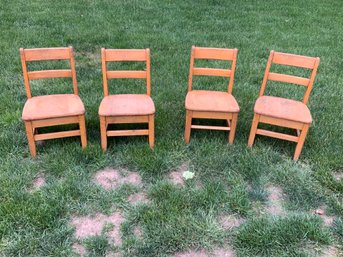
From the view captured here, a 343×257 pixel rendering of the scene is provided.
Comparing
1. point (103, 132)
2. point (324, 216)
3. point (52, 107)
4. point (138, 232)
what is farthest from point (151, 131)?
point (324, 216)

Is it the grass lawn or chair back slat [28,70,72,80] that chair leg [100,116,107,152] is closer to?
the grass lawn

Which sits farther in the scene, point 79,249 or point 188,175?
point 188,175

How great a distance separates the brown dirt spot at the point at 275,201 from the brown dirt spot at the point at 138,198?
3.77 ft

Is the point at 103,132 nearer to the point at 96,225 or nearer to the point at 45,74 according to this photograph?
the point at 45,74

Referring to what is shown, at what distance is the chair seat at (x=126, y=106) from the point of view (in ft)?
11.9

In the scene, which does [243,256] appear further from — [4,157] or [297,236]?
[4,157]

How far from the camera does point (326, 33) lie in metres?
7.36

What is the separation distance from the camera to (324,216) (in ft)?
10.5

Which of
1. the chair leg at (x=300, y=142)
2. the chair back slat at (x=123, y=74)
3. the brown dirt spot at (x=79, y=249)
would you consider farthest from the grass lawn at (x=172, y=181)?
the chair back slat at (x=123, y=74)

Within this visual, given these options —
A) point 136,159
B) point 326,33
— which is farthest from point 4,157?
point 326,33

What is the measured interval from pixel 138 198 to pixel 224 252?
948mm

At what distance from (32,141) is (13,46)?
3.22 metres

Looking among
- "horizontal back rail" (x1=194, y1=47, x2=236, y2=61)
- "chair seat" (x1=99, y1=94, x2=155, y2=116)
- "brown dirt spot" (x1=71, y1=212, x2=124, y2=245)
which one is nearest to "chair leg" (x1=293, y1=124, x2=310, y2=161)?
"horizontal back rail" (x1=194, y1=47, x2=236, y2=61)

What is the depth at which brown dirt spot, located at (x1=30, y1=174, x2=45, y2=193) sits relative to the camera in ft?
11.0
